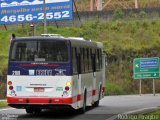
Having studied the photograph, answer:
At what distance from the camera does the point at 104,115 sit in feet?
75.8

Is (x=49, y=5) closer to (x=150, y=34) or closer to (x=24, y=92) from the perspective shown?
(x=150, y=34)

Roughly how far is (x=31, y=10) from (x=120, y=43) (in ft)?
Answer: 27.7

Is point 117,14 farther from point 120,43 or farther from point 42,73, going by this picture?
point 42,73

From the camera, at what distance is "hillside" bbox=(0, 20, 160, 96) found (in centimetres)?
4369

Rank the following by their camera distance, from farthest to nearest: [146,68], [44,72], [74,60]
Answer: [146,68] → [74,60] → [44,72]

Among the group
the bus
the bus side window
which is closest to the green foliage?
the bus side window

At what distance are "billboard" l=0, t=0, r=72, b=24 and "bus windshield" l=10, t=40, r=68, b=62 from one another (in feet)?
90.8

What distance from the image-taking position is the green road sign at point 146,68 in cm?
4109

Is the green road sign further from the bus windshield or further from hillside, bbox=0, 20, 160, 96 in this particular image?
the bus windshield

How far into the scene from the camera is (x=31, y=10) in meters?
51.5

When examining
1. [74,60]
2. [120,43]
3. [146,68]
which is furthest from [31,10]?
[74,60]

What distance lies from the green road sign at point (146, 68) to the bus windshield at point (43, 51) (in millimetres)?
19403

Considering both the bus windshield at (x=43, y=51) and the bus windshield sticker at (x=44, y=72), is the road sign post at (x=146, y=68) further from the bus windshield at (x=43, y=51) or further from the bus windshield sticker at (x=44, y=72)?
the bus windshield sticker at (x=44, y=72)

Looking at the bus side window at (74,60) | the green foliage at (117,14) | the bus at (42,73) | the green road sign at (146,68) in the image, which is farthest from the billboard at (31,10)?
the bus at (42,73)
